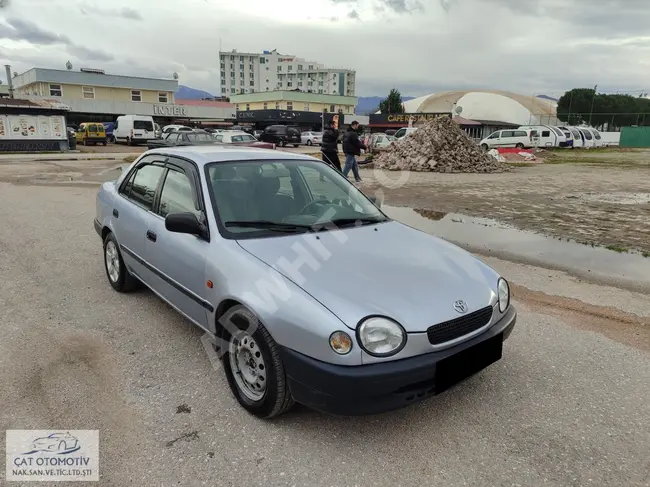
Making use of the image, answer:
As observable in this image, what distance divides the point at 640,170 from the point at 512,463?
23101 mm

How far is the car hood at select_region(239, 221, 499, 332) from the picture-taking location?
246cm

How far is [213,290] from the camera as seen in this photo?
2.96 meters

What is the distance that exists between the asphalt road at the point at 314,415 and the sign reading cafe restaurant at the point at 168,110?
50.1 meters

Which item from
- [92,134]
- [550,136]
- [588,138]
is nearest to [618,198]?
[550,136]

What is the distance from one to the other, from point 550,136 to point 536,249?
101 feet

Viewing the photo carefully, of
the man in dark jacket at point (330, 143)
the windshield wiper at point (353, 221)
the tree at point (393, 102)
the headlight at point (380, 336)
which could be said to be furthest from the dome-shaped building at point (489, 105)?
the headlight at point (380, 336)

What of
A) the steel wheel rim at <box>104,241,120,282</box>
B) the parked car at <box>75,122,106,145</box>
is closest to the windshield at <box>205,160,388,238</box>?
the steel wheel rim at <box>104,241,120,282</box>

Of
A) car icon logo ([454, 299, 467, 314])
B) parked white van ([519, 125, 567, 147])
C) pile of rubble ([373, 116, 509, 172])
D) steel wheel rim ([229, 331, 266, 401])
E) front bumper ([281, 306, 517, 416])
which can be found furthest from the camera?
parked white van ([519, 125, 567, 147])

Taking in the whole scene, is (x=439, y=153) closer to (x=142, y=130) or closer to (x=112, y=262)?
(x=112, y=262)

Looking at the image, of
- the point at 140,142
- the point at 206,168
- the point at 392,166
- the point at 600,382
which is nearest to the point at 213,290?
the point at 206,168

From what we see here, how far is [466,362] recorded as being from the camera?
8.57 ft

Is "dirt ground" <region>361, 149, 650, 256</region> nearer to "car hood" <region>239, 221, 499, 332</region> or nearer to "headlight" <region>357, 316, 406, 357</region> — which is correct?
"car hood" <region>239, 221, 499, 332</region>

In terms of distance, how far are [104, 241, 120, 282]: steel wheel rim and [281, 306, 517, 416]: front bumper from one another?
2858 millimetres

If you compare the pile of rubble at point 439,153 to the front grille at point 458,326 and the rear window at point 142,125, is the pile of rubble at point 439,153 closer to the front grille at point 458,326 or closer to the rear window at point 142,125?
the front grille at point 458,326
